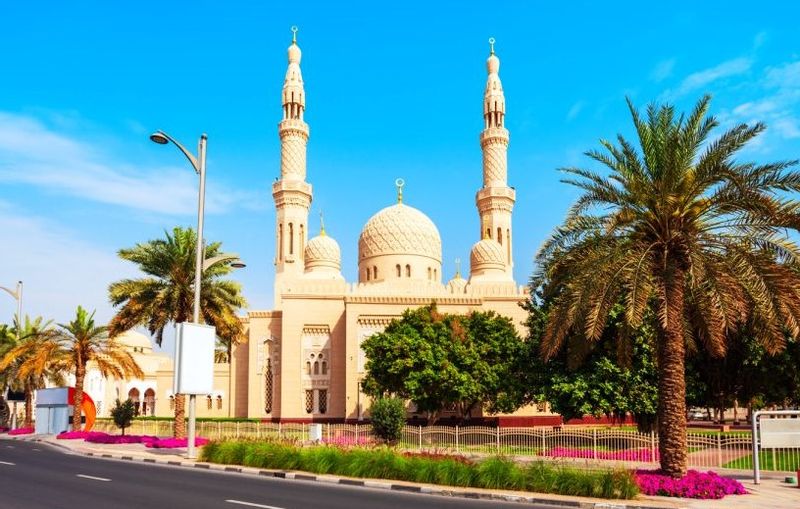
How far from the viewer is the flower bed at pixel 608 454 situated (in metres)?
21.5

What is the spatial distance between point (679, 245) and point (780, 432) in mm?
4499

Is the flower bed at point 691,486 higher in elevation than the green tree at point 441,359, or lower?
lower

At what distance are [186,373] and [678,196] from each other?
13.8 meters

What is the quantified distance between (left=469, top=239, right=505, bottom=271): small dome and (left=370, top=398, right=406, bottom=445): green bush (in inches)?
982

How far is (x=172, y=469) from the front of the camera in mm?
18125

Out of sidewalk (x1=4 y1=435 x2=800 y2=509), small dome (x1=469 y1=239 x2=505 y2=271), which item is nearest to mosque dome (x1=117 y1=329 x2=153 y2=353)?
small dome (x1=469 y1=239 x2=505 y2=271)

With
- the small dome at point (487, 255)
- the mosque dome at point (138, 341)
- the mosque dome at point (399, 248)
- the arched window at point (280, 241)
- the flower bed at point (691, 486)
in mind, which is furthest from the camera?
the mosque dome at point (138, 341)

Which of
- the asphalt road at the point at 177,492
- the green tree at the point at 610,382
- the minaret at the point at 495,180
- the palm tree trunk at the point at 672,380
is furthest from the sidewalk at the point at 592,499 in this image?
the minaret at the point at 495,180

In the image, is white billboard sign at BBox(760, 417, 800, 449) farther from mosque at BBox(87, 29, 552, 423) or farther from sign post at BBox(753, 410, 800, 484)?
mosque at BBox(87, 29, 552, 423)

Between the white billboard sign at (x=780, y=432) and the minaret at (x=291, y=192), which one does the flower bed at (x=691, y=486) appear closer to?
the white billboard sign at (x=780, y=432)

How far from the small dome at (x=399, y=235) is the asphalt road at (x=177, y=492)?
3553cm

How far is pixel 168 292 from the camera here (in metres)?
27.1

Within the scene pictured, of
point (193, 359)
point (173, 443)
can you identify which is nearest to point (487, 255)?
point (173, 443)

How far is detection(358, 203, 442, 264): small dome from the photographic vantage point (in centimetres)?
5259
